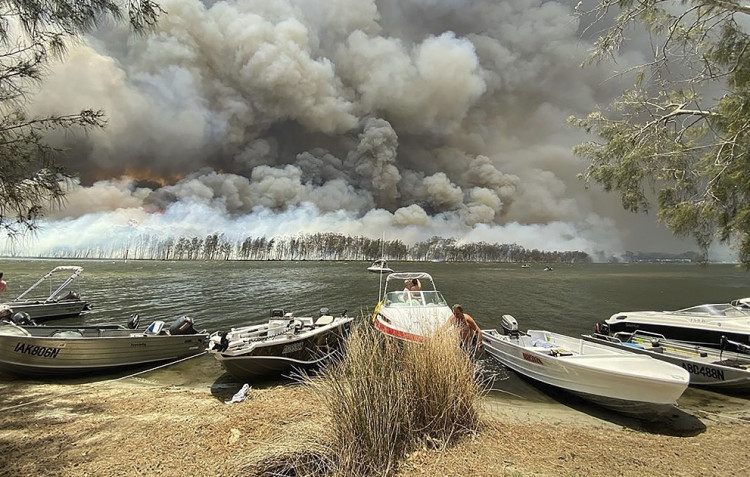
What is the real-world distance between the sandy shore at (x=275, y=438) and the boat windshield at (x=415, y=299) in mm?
4595

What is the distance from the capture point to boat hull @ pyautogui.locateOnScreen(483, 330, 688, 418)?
271 inches

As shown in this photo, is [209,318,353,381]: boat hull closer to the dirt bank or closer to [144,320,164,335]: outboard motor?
the dirt bank

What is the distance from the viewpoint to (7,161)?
4.04 m

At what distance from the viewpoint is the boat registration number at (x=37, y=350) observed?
374 inches

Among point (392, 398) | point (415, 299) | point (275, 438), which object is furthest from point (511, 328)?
point (275, 438)

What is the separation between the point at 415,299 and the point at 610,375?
6459 mm

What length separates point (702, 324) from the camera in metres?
12.4

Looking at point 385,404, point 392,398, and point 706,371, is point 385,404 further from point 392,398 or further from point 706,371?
point 706,371

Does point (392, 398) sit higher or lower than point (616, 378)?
higher

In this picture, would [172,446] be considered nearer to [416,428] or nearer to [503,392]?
[416,428]

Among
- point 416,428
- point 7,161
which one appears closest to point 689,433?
point 416,428

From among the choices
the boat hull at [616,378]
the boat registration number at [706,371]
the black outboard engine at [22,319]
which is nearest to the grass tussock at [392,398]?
the boat hull at [616,378]

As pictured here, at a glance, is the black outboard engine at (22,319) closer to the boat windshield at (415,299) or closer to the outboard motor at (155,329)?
the outboard motor at (155,329)

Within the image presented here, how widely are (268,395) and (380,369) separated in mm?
5036
